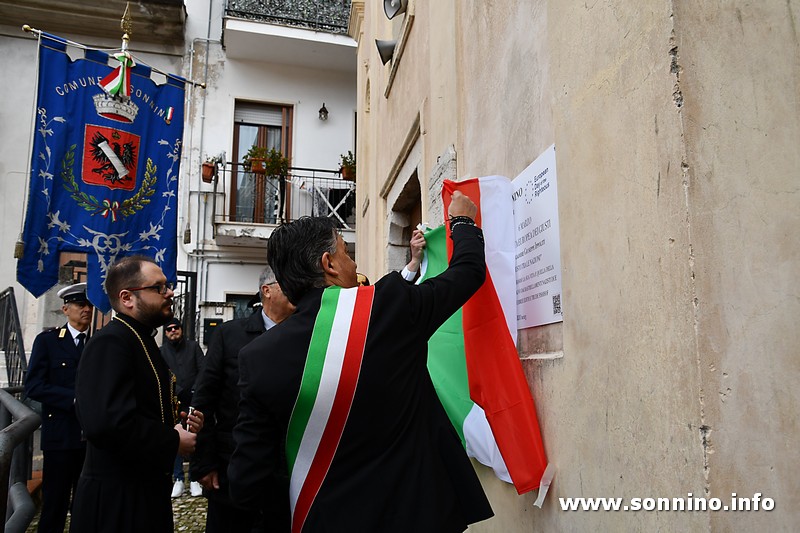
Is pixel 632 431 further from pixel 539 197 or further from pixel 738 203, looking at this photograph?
pixel 539 197

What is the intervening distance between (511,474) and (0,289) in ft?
40.9

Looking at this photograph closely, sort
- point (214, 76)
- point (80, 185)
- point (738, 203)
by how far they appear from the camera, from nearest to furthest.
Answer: point (738, 203) < point (80, 185) < point (214, 76)

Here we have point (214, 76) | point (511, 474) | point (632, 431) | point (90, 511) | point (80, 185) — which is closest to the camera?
point (632, 431)

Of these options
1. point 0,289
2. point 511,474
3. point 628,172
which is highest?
point 0,289

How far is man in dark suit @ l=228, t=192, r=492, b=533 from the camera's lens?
1.79 m

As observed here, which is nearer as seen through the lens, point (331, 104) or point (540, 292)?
point (540, 292)

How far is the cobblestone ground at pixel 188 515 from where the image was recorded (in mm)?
5344

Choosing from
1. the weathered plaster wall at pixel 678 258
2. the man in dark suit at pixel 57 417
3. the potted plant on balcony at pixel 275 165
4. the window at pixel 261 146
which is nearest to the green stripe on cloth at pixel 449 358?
the weathered plaster wall at pixel 678 258

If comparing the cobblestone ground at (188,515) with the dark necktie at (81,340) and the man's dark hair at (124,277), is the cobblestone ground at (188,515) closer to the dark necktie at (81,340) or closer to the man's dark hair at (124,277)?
the dark necktie at (81,340)

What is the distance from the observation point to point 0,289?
11711 mm

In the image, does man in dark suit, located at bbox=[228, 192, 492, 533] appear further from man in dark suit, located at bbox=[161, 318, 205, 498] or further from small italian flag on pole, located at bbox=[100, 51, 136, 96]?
small italian flag on pole, located at bbox=[100, 51, 136, 96]

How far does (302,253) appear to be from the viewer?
2.04 m

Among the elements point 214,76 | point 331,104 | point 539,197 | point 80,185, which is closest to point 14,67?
point 214,76

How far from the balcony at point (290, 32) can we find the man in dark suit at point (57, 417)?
10.1m
